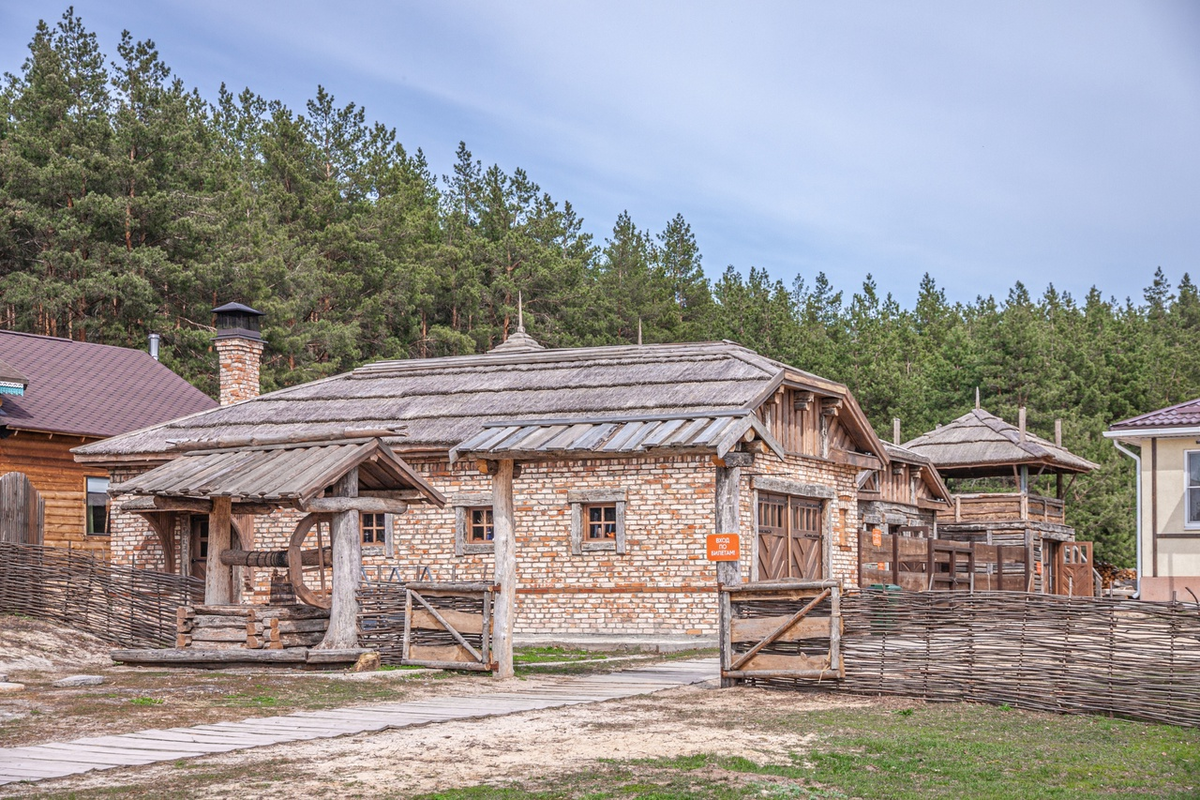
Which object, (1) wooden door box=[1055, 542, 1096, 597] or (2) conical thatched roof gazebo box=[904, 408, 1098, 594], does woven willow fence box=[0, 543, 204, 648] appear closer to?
(2) conical thatched roof gazebo box=[904, 408, 1098, 594]

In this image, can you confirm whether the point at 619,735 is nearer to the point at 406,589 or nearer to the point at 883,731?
the point at 883,731

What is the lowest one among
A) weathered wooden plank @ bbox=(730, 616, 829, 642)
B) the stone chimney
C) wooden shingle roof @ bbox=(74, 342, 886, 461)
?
weathered wooden plank @ bbox=(730, 616, 829, 642)

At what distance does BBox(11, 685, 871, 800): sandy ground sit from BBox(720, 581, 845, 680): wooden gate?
0.98 m

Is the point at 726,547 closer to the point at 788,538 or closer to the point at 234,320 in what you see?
the point at 788,538

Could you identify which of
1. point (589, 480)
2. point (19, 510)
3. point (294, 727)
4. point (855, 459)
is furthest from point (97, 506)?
point (294, 727)

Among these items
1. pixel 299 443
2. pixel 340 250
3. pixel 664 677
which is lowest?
pixel 664 677

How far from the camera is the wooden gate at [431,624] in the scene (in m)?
15.6

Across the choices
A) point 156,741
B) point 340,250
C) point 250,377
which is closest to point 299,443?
point 156,741

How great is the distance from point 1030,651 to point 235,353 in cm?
2091

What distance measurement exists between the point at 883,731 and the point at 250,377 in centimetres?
2126

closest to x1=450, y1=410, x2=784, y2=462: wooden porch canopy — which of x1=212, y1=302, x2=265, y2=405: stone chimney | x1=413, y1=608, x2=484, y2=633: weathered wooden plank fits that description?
x1=413, y1=608, x2=484, y2=633: weathered wooden plank

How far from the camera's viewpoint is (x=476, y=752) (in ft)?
30.9

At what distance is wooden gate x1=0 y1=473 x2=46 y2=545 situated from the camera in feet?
73.9

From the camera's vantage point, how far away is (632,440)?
16.2 m
